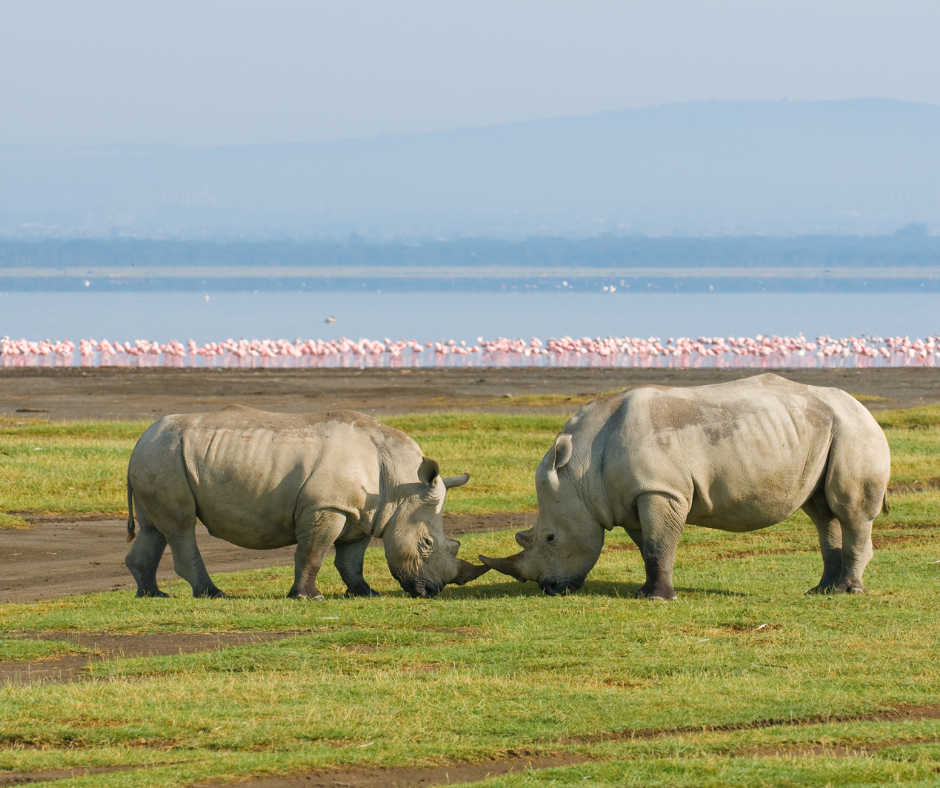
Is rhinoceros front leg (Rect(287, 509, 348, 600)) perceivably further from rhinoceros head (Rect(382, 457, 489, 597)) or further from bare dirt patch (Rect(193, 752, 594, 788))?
bare dirt patch (Rect(193, 752, 594, 788))

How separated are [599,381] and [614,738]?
48111mm

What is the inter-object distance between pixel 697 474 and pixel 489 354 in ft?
201

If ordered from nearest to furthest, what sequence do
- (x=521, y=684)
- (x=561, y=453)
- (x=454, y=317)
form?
1. (x=521, y=684)
2. (x=561, y=453)
3. (x=454, y=317)

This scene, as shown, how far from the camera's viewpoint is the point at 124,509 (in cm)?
2309

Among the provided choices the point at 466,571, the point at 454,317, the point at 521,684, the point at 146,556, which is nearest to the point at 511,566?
the point at 466,571

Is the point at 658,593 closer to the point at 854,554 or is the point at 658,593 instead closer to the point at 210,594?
the point at 854,554

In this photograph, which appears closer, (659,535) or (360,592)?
(659,535)

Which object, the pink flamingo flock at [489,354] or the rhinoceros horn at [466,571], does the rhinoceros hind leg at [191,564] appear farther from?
the pink flamingo flock at [489,354]

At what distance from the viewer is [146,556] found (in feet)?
48.5

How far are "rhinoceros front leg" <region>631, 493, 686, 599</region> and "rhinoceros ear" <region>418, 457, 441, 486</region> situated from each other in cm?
195

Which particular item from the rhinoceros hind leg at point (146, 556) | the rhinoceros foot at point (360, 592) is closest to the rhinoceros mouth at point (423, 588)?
the rhinoceros foot at point (360, 592)

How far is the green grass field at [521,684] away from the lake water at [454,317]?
8108 cm

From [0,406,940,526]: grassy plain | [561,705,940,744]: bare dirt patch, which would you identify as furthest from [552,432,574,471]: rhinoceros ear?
[0,406,940,526]: grassy plain

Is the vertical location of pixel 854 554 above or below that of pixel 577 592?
above
